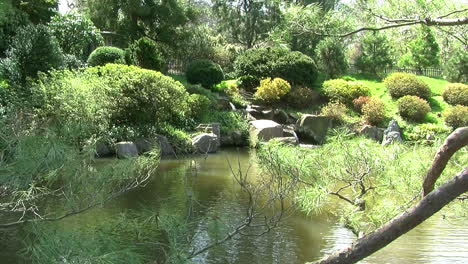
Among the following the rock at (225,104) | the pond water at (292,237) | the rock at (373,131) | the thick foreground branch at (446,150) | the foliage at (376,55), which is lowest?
the pond water at (292,237)

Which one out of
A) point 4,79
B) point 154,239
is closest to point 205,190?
point 154,239

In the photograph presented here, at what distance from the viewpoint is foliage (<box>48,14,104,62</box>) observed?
1675 centimetres

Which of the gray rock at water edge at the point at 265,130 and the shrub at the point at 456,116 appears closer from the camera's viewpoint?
the gray rock at water edge at the point at 265,130

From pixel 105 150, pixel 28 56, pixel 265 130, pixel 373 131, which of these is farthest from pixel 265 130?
pixel 28 56

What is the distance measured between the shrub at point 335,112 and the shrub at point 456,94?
12.2ft

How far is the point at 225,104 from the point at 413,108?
20.7 feet

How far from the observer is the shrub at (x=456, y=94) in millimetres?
17188

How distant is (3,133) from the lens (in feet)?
12.1

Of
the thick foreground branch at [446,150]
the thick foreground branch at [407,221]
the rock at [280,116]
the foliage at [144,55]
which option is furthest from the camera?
the rock at [280,116]

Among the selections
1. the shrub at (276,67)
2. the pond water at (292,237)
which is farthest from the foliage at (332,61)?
the pond water at (292,237)

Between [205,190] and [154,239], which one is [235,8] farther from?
→ [154,239]

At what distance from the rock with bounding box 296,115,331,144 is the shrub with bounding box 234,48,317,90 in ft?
8.85

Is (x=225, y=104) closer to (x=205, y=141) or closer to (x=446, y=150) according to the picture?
(x=205, y=141)

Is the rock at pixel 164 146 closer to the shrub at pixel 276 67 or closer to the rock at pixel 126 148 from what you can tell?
the rock at pixel 126 148
